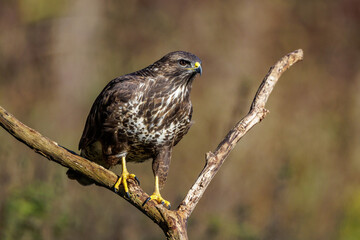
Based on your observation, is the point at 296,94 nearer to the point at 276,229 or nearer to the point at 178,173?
the point at 178,173

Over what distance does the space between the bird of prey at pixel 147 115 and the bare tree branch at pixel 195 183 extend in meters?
0.23

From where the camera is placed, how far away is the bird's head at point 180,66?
14.8 ft

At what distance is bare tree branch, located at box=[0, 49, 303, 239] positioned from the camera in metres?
3.65

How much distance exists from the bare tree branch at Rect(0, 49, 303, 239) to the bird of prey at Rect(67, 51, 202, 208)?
23cm

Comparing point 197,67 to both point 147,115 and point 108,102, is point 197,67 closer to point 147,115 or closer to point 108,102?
point 147,115

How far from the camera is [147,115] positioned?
14.1 ft

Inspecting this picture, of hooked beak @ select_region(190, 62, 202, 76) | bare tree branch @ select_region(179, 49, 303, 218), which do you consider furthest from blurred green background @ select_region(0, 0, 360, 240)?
bare tree branch @ select_region(179, 49, 303, 218)

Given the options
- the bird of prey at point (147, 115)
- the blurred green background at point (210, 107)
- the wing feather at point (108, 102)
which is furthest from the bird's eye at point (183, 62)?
the blurred green background at point (210, 107)

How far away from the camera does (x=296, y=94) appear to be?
953 centimetres

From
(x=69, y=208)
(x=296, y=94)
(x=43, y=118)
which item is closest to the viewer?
(x=69, y=208)

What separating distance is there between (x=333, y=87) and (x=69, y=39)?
176 inches

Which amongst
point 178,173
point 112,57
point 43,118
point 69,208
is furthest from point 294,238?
point 112,57

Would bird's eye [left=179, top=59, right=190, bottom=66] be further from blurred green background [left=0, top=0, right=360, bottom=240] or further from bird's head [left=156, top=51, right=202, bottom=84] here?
blurred green background [left=0, top=0, right=360, bottom=240]

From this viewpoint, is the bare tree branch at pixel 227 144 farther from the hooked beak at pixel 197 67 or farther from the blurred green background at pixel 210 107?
the blurred green background at pixel 210 107
